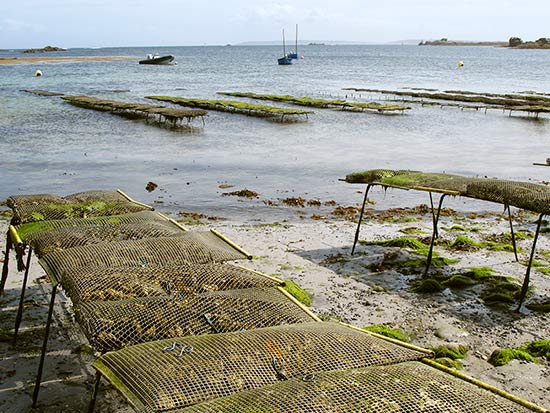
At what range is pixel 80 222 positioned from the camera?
8.84 meters

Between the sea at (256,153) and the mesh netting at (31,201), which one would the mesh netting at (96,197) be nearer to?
the mesh netting at (31,201)

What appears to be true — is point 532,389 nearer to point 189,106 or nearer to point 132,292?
point 132,292

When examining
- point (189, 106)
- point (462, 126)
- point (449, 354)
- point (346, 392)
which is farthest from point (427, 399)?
point (189, 106)

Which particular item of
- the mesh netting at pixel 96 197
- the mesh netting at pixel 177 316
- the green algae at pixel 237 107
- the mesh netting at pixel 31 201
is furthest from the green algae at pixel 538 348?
the green algae at pixel 237 107

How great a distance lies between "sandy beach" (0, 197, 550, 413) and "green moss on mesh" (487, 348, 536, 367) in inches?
4.3

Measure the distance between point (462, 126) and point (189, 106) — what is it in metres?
20.7

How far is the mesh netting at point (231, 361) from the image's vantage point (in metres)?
4.31

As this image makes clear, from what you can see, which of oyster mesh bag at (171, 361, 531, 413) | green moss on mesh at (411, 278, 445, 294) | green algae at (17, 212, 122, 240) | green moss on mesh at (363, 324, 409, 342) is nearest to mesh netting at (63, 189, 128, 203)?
green algae at (17, 212, 122, 240)

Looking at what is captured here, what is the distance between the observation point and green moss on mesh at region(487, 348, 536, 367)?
7.66 m

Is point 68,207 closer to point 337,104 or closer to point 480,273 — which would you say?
point 480,273

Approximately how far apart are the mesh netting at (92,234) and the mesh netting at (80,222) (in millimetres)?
156

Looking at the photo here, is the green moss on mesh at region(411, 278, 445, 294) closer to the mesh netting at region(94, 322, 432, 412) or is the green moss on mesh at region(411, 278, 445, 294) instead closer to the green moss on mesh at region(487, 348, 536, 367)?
the green moss on mesh at region(487, 348, 536, 367)

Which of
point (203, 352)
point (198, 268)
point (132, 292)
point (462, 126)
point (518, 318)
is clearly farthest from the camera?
point (462, 126)

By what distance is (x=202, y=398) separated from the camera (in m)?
4.26
